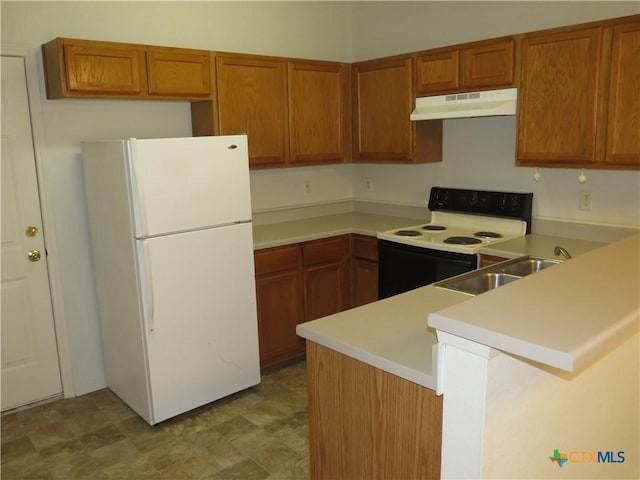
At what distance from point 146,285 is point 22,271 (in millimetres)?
932

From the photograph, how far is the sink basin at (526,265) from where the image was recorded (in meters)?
2.50

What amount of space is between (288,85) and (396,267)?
1476 millimetres

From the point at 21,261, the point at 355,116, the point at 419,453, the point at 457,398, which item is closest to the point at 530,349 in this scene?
the point at 457,398

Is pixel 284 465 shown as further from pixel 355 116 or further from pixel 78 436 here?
pixel 355 116

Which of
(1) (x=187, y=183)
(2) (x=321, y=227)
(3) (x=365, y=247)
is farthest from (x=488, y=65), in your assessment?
(1) (x=187, y=183)

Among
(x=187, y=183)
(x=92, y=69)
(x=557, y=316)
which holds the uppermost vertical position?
(x=92, y=69)

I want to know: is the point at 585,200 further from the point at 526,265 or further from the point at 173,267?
the point at 173,267

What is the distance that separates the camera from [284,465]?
8.43 feet

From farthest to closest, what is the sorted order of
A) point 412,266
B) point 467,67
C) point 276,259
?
point 276,259 < point 412,266 < point 467,67

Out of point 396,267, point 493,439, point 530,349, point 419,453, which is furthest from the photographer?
point 396,267

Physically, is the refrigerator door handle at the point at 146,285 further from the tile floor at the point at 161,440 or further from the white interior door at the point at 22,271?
the white interior door at the point at 22,271

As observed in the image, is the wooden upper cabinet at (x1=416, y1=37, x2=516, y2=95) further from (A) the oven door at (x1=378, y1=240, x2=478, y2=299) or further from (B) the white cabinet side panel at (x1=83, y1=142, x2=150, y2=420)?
(B) the white cabinet side panel at (x1=83, y1=142, x2=150, y2=420)

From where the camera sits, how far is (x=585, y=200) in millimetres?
3191

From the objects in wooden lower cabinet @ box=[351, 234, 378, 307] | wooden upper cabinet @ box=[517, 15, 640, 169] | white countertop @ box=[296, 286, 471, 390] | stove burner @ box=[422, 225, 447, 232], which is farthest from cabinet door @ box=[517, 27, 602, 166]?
white countertop @ box=[296, 286, 471, 390]
